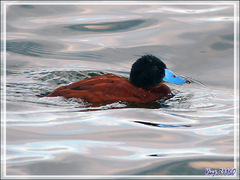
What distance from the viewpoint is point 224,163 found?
15.1ft

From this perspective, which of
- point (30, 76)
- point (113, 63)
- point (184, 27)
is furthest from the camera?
point (184, 27)

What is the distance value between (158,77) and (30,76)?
8.78 feet

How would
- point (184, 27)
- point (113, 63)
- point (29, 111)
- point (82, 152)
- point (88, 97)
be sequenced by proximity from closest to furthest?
point (82, 152) → point (29, 111) → point (88, 97) → point (113, 63) → point (184, 27)

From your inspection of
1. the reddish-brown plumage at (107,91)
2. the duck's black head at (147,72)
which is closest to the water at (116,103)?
the reddish-brown plumage at (107,91)

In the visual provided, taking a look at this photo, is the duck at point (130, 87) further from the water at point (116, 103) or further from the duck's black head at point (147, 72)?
the water at point (116, 103)

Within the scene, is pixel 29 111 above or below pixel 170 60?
below

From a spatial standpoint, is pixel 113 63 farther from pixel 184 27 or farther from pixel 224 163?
pixel 224 163

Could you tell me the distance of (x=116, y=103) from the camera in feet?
21.7

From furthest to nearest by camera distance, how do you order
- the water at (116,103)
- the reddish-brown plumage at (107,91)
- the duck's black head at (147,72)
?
the duck's black head at (147,72) → the reddish-brown plumage at (107,91) → the water at (116,103)

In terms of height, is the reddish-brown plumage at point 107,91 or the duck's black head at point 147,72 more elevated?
the duck's black head at point 147,72

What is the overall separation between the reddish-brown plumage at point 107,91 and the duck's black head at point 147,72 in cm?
18

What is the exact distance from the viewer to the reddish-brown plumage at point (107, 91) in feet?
21.8

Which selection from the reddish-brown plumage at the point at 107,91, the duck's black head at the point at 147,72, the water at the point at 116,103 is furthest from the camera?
the duck's black head at the point at 147,72

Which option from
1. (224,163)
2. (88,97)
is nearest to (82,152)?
(224,163)
